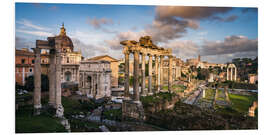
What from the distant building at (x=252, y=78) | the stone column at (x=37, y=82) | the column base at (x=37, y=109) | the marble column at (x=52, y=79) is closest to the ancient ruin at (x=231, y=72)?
the distant building at (x=252, y=78)

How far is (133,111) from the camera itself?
7.44 m

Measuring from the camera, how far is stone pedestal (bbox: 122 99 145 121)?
7.23 meters

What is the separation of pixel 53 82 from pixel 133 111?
4660mm

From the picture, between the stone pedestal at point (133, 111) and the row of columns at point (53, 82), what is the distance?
3.37 metres

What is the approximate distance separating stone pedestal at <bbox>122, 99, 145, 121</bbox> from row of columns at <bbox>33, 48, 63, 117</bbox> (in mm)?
3367

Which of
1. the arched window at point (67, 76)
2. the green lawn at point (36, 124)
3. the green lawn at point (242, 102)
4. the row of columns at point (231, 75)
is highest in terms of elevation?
the row of columns at point (231, 75)

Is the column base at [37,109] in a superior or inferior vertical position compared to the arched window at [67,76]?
inferior

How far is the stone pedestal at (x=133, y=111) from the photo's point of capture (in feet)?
23.7

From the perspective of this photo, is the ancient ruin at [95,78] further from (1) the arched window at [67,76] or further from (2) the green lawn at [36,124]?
(2) the green lawn at [36,124]

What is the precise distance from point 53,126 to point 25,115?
6.70 feet

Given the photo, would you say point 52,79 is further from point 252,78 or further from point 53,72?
point 252,78

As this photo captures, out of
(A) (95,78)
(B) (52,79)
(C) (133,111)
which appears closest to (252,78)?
(C) (133,111)
